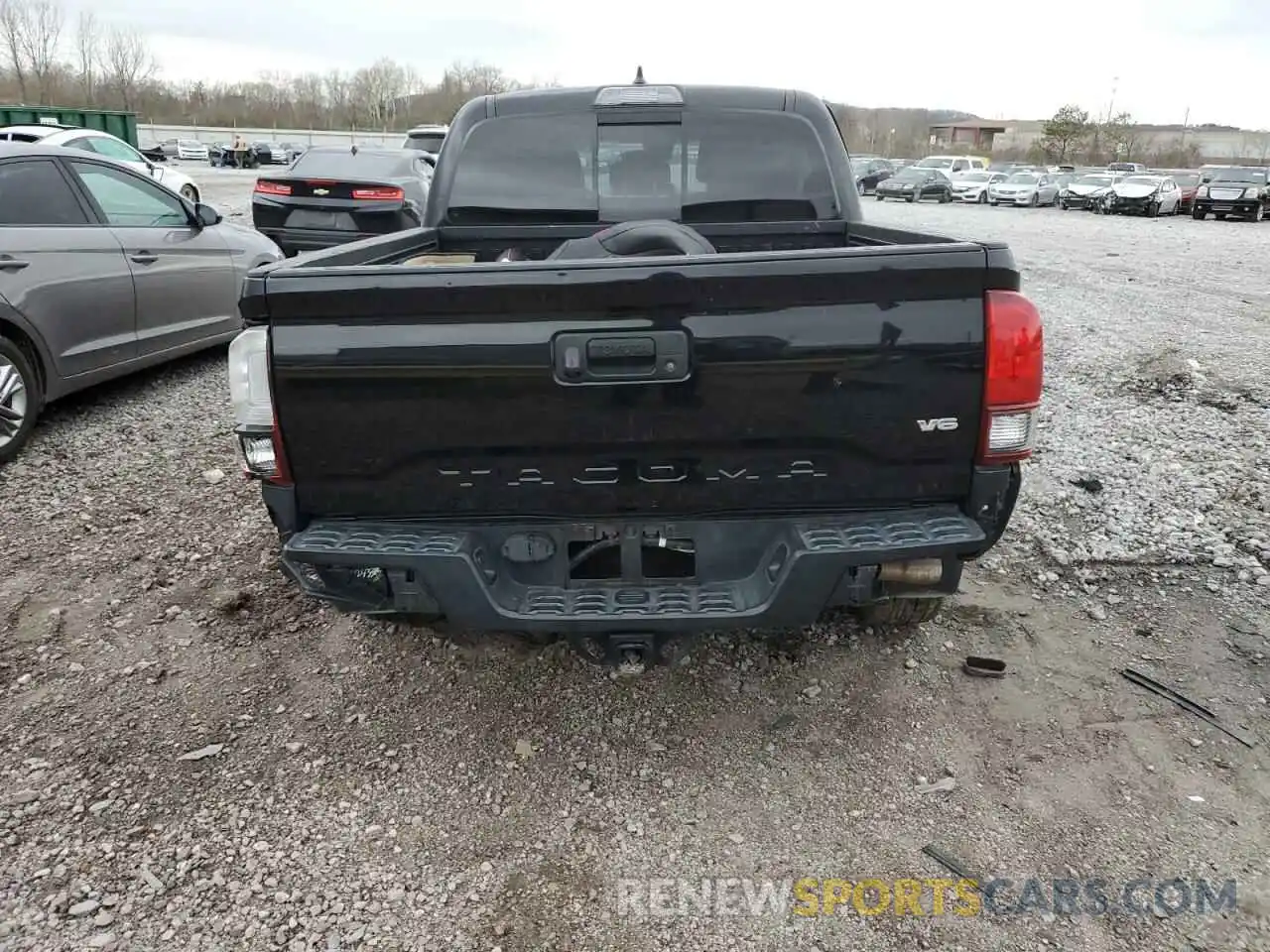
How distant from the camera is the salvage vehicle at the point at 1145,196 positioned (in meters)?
28.8

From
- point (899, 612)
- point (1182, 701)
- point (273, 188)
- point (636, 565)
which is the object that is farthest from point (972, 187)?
point (636, 565)

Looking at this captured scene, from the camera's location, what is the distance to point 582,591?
2.56 m

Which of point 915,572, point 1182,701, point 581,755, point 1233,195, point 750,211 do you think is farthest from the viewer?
point 1233,195

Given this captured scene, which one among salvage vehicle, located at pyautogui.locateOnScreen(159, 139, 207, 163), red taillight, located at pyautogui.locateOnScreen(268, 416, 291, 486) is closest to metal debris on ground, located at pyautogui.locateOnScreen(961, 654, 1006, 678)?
red taillight, located at pyautogui.locateOnScreen(268, 416, 291, 486)

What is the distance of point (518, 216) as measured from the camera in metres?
4.10

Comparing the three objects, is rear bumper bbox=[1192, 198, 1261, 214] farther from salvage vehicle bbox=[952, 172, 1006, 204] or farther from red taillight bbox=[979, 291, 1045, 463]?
red taillight bbox=[979, 291, 1045, 463]

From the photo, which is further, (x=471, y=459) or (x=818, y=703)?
(x=818, y=703)

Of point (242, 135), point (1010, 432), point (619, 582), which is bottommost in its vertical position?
point (619, 582)

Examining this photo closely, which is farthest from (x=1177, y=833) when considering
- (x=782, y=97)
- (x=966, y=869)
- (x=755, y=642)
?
(x=782, y=97)

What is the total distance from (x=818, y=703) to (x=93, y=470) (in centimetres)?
430

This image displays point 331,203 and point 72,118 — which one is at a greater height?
point 72,118

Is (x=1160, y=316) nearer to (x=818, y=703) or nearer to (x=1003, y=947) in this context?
(x=818, y=703)

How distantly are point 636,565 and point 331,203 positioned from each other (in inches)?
380

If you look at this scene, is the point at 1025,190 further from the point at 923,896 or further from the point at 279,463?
the point at 279,463
